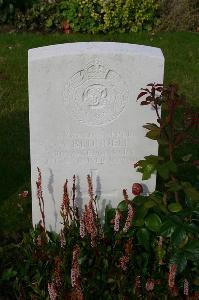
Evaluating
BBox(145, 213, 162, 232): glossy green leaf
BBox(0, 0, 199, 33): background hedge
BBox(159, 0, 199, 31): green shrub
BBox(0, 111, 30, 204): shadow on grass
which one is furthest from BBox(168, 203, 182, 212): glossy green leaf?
BBox(159, 0, 199, 31): green shrub

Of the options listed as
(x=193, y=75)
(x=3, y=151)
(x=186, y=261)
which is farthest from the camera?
(x=193, y=75)

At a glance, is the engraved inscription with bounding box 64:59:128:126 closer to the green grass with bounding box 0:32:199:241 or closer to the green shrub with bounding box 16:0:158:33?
the green grass with bounding box 0:32:199:241

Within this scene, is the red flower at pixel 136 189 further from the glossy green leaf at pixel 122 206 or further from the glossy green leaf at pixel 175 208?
the glossy green leaf at pixel 175 208

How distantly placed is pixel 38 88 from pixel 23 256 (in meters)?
1.09

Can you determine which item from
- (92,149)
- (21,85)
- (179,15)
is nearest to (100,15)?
(179,15)

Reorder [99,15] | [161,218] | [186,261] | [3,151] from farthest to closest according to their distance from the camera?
[99,15] → [3,151] → [161,218] → [186,261]

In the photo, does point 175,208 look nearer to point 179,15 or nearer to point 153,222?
point 153,222

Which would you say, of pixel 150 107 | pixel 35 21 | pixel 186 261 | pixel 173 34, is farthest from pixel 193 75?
pixel 186 261

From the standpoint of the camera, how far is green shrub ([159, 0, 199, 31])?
8.43 meters

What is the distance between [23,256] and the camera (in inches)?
149

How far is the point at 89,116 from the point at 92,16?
4667 millimetres

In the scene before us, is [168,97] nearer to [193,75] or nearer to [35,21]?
[193,75]

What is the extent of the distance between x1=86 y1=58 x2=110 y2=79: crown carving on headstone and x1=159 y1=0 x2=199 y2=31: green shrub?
5144 millimetres

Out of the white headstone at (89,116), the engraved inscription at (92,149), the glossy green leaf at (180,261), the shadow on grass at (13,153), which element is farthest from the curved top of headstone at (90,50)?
the shadow on grass at (13,153)
